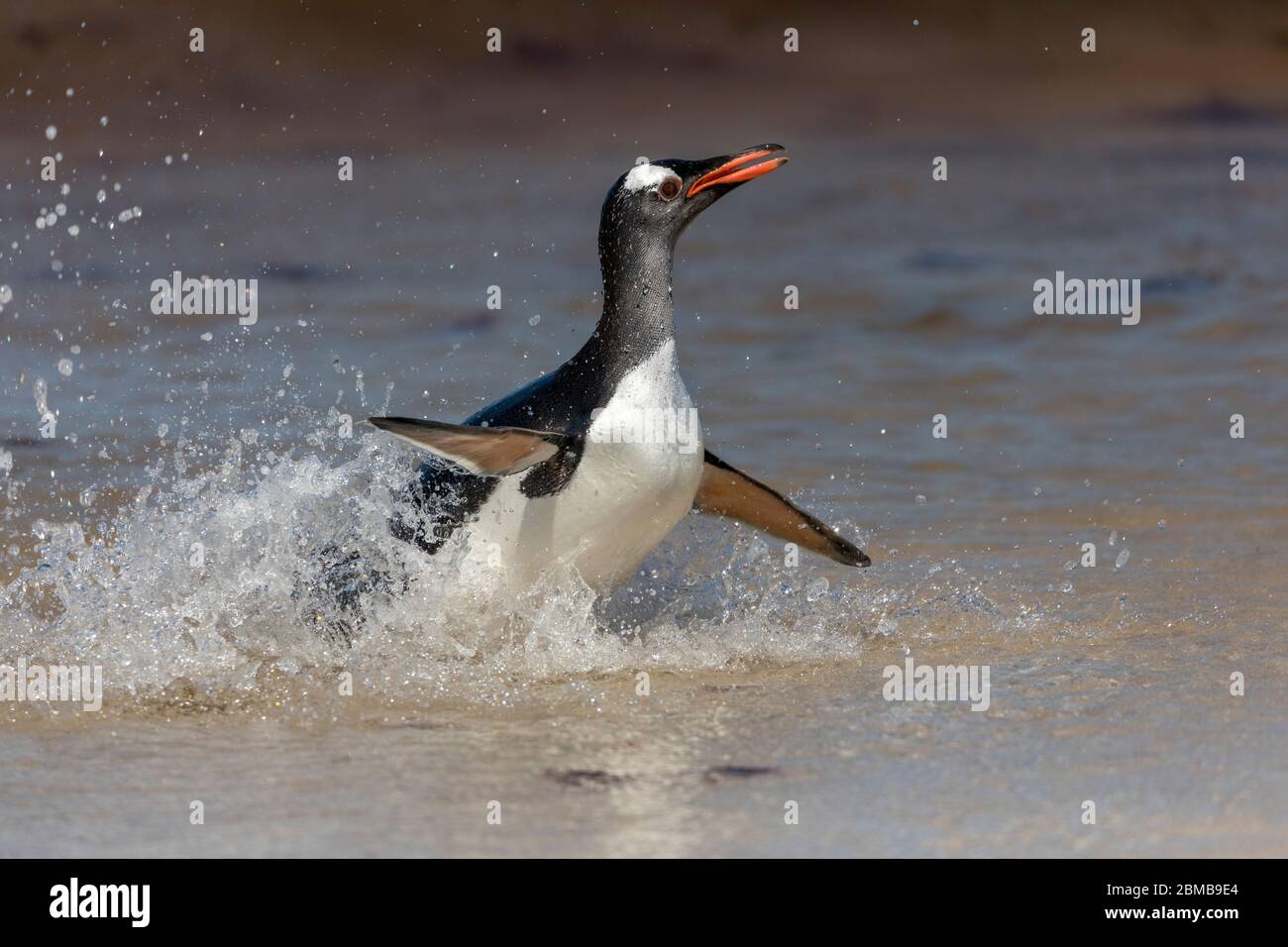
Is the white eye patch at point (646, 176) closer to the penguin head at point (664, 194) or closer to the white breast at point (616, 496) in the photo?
the penguin head at point (664, 194)

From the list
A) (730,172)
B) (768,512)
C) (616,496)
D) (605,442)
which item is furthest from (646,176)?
(768,512)

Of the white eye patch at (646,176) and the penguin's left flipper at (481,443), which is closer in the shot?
the penguin's left flipper at (481,443)

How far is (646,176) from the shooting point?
505 cm

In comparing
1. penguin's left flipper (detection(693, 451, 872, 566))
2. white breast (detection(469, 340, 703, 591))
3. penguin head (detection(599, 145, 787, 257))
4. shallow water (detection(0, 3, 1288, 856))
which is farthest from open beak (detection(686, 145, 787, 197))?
shallow water (detection(0, 3, 1288, 856))

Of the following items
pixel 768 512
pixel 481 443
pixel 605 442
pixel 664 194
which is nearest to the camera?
pixel 481 443

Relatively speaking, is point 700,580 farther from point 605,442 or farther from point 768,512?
point 605,442

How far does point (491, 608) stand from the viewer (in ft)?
16.0

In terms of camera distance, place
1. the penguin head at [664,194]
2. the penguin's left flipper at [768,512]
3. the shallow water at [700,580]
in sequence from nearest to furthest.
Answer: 1. the shallow water at [700,580]
2. the penguin head at [664,194]
3. the penguin's left flipper at [768,512]

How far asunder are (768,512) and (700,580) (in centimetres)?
30

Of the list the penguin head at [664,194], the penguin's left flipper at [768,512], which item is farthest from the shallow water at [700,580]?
the penguin head at [664,194]

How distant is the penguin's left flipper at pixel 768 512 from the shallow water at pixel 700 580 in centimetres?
12

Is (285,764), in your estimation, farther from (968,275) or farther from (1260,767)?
(968,275)

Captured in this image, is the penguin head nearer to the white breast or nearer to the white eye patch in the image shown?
the white eye patch

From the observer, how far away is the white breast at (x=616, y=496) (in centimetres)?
473
